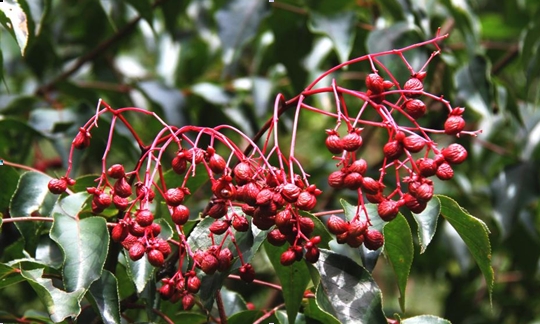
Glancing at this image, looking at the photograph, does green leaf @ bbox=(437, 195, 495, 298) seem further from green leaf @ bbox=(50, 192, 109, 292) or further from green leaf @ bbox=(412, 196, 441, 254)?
green leaf @ bbox=(50, 192, 109, 292)

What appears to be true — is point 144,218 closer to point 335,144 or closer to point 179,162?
point 179,162

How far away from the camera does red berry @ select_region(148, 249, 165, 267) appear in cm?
86

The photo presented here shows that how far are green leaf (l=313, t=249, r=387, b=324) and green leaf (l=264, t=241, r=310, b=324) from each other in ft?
0.09

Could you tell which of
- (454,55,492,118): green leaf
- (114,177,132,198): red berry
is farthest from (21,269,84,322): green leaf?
(454,55,492,118): green leaf

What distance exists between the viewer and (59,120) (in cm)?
162

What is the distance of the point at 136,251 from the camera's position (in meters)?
0.86

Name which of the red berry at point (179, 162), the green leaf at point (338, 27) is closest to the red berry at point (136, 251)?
the red berry at point (179, 162)

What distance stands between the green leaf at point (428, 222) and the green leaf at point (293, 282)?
5.7 inches

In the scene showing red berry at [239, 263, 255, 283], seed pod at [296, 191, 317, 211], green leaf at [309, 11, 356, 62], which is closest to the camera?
seed pod at [296, 191, 317, 211]

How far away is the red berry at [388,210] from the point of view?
87 centimetres

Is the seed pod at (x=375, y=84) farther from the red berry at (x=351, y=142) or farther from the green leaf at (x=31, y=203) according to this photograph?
the green leaf at (x=31, y=203)

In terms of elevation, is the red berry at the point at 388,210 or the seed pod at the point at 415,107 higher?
the seed pod at the point at 415,107

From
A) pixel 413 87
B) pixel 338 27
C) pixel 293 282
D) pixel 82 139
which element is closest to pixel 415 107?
pixel 413 87

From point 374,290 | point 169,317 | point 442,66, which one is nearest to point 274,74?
point 442,66
